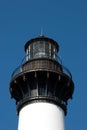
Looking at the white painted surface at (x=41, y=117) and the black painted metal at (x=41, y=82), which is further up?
the black painted metal at (x=41, y=82)

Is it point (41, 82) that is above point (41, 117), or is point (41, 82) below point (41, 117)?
above

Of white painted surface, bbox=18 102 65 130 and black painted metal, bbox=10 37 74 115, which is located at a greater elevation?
black painted metal, bbox=10 37 74 115

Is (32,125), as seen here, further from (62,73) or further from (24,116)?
(62,73)

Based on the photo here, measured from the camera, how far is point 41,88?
98.4 ft

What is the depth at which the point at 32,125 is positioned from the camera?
28.5 m

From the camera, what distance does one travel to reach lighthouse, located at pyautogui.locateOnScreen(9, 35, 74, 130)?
28.8m

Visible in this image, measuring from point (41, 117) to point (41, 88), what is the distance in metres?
2.09

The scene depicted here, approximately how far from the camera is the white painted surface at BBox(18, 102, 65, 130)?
93.5ft

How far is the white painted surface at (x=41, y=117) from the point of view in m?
28.5

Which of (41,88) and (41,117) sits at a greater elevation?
(41,88)

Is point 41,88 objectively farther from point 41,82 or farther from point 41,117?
point 41,117

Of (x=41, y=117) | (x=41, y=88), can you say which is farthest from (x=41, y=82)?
(x=41, y=117)

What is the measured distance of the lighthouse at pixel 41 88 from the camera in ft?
94.6

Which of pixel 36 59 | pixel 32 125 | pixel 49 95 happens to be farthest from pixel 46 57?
pixel 32 125
